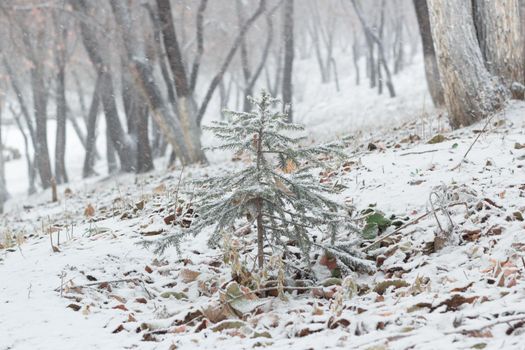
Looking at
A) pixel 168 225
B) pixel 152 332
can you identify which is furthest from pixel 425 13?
pixel 152 332

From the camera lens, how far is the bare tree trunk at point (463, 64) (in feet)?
21.1

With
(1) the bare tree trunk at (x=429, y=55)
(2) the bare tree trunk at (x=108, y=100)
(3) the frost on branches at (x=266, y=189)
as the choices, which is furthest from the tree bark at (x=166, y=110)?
(3) the frost on branches at (x=266, y=189)

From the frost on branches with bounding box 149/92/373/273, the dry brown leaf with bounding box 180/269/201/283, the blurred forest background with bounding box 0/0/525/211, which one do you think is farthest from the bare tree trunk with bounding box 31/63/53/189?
the frost on branches with bounding box 149/92/373/273

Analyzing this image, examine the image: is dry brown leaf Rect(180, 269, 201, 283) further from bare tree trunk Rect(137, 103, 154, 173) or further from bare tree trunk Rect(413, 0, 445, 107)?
bare tree trunk Rect(137, 103, 154, 173)

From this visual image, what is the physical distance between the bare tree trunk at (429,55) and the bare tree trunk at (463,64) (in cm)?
312

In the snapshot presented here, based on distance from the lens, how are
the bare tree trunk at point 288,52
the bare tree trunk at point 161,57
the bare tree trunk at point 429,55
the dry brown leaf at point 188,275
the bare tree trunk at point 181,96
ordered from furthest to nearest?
the bare tree trunk at point 288,52, the bare tree trunk at point 161,57, the bare tree trunk at point 181,96, the bare tree trunk at point 429,55, the dry brown leaf at point 188,275

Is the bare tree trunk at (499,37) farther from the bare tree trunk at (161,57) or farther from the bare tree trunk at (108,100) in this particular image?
the bare tree trunk at (108,100)

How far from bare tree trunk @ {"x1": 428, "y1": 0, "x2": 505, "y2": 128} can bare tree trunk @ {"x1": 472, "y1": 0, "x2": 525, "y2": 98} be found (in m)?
0.20

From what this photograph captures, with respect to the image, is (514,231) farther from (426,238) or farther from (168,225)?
(168,225)

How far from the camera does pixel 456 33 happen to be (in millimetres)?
6414

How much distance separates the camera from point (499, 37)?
6672 millimetres

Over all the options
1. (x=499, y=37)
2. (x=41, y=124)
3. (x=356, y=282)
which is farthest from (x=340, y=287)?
(x=41, y=124)

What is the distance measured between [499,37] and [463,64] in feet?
2.26

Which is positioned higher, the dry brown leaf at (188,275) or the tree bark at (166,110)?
the tree bark at (166,110)
